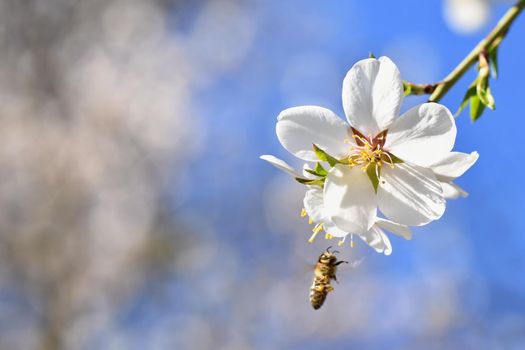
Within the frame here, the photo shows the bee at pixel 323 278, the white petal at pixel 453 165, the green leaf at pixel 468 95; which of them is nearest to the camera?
the white petal at pixel 453 165

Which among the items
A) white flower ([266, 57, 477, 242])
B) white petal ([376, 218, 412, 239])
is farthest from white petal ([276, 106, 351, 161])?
white petal ([376, 218, 412, 239])

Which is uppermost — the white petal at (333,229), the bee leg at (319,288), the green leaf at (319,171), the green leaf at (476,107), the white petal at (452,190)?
the green leaf at (476,107)

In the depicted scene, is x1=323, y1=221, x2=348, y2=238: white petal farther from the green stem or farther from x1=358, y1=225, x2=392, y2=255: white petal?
the green stem

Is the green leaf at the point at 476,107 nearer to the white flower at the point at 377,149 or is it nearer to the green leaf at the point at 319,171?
the white flower at the point at 377,149

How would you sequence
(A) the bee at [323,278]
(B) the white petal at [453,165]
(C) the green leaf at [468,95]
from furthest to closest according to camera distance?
(A) the bee at [323,278], (C) the green leaf at [468,95], (B) the white petal at [453,165]

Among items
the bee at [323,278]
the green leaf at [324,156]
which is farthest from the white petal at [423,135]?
the bee at [323,278]

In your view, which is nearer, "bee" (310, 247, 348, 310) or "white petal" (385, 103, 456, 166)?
"white petal" (385, 103, 456, 166)

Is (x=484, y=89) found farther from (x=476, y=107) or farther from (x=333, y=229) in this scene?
(x=333, y=229)

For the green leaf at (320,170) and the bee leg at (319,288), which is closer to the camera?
the green leaf at (320,170)
